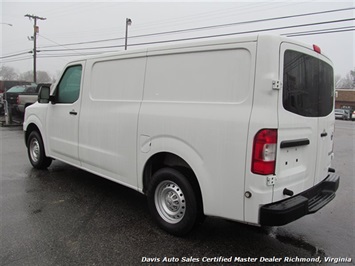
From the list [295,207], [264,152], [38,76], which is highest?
[38,76]

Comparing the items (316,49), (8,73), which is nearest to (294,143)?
(316,49)

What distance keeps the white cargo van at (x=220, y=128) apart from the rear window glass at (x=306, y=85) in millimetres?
10

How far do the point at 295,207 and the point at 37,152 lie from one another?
5133 mm

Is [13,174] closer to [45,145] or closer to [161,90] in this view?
[45,145]

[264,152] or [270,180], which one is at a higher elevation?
[264,152]

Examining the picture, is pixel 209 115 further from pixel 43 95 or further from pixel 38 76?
pixel 38 76

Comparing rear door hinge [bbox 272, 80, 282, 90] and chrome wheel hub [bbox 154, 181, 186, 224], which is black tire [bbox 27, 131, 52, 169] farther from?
rear door hinge [bbox 272, 80, 282, 90]

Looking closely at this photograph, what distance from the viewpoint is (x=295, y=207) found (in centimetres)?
274

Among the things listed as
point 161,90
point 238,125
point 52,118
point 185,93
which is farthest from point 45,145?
point 238,125

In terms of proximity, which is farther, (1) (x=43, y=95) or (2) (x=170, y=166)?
(1) (x=43, y=95)

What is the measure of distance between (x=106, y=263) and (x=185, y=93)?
191 cm

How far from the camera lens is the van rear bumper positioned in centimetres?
262

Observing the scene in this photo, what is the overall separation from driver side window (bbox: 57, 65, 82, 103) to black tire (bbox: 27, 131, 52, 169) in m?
1.18

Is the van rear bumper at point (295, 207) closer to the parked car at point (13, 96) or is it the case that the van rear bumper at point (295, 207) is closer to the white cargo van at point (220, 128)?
the white cargo van at point (220, 128)
